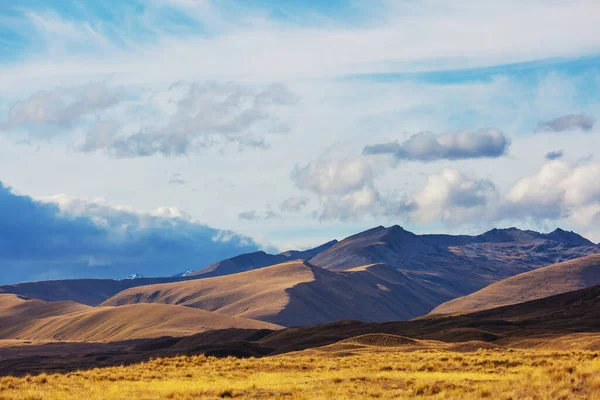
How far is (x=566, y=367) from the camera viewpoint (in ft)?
124

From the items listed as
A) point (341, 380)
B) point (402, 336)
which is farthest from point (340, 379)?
point (402, 336)

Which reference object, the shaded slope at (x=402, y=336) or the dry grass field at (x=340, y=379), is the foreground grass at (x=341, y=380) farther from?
the shaded slope at (x=402, y=336)

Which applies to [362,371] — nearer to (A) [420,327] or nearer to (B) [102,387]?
(B) [102,387]

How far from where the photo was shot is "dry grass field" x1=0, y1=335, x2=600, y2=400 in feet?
102

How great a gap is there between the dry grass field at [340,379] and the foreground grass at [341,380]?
0.11 feet

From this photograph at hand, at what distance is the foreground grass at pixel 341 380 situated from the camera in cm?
3106

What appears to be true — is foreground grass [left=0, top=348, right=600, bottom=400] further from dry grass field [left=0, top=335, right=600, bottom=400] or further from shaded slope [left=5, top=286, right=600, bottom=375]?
shaded slope [left=5, top=286, right=600, bottom=375]

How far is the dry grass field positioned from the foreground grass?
3 centimetres

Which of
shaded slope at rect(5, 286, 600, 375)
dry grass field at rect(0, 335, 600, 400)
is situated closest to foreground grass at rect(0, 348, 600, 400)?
dry grass field at rect(0, 335, 600, 400)

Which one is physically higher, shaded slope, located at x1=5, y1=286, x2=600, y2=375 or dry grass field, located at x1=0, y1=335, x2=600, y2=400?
shaded slope, located at x1=5, y1=286, x2=600, y2=375

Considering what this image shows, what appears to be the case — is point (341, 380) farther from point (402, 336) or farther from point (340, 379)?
point (402, 336)

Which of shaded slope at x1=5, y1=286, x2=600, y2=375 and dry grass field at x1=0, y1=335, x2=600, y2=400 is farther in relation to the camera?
shaded slope at x1=5, y1=286, x2=600, y2=375

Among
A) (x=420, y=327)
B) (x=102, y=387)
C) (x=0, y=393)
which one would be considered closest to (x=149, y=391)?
(x=102, y=387)

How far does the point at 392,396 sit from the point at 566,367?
37.0ft
